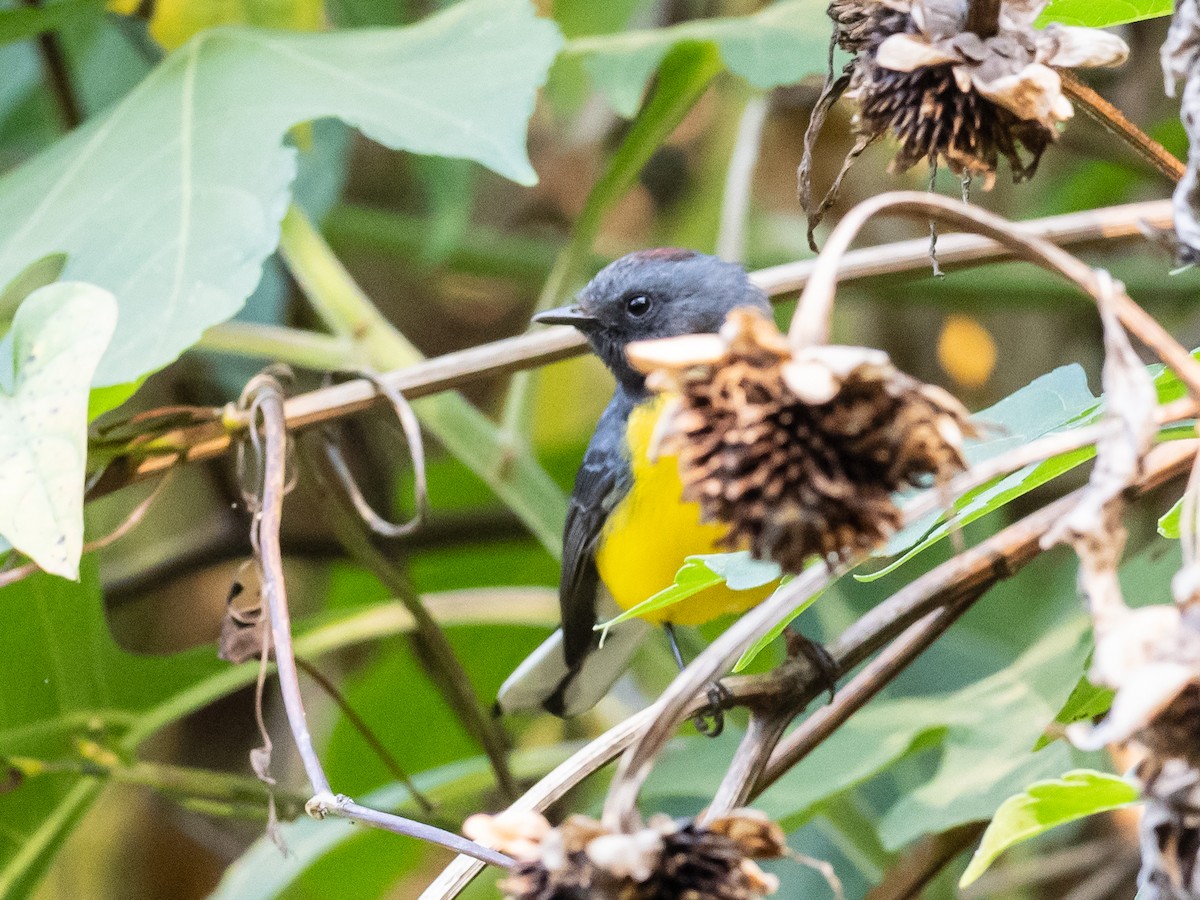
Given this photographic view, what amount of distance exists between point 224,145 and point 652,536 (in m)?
0.79

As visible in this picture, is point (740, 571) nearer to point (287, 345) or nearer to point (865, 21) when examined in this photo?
point (865, 21)

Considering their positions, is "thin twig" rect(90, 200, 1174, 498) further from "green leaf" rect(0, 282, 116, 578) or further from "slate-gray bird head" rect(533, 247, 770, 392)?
"slate-gray bird head" rect(533, 247, 770, 392)

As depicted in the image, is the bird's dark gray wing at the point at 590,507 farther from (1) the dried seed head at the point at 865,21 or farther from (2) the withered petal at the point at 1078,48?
(2) the withered petal at the point at 1078,48

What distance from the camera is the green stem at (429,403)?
1.72 meters

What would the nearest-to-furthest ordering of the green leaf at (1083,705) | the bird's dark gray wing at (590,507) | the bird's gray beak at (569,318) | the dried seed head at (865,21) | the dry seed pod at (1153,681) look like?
1. the dry seed pod at (1153,681)
2. the dried seed head at (865,21)
3. the green leaf at (1083,705)
4. the bird's gray beak at (569,318)
5. the bird's dark gray wing at (590,507)

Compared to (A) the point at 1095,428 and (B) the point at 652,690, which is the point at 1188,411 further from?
(B) the point at 652,690

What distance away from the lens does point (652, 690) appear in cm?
215

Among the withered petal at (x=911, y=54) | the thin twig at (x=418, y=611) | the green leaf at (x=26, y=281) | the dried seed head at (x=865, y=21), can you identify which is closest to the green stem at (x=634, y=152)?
the thin twig at (x=418, y=611)

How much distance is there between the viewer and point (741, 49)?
172cm

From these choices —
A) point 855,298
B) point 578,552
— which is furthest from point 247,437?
point 855,298

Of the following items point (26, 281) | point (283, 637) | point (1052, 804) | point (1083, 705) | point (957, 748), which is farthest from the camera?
point (26, 281)

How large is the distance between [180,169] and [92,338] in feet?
1.64

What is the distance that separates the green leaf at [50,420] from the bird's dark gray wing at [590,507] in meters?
0.90

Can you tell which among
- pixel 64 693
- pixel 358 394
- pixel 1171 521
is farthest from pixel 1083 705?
pixel 64 693
